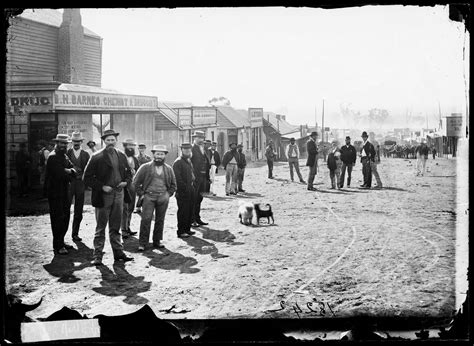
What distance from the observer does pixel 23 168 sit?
Result: 13.5 feet

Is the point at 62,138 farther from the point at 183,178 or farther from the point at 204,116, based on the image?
the point at 204,116

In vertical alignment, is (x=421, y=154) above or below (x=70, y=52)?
below

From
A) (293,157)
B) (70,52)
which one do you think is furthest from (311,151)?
(70,52)

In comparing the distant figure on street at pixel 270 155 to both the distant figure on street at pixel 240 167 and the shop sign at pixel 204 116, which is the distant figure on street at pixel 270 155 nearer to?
the distant figure on street at pixel 240 167

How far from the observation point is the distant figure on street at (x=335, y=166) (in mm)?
5657

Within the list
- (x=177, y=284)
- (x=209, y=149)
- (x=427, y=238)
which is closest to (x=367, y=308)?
(x=427, y=238)

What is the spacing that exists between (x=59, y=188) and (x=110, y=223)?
69 cm

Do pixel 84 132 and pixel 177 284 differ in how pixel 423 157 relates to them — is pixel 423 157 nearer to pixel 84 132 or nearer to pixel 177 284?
pixel 177 284

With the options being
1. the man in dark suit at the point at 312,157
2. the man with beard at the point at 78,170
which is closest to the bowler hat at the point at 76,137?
the man with beard at the point at 78,170

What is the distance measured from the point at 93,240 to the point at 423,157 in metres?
4.26

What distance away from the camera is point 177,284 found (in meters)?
4.12
